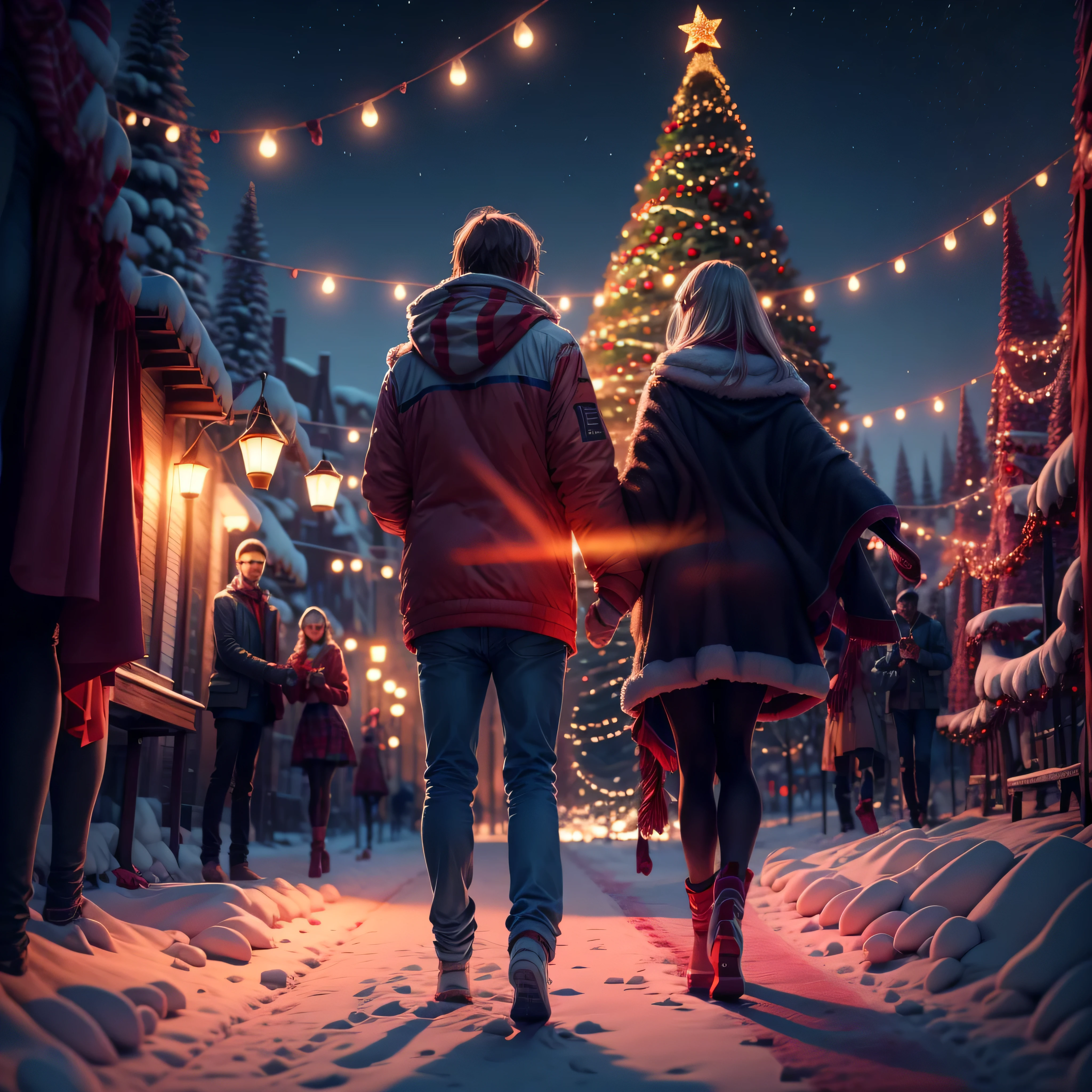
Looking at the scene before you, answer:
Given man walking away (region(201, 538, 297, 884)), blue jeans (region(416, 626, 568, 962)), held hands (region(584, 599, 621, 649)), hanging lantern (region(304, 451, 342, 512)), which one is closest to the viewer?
blue jeans (region(416, 626, 568, 962))

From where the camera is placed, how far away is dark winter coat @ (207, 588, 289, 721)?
7254mm

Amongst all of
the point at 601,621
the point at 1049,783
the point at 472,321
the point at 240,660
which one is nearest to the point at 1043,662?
the point at 1049,783

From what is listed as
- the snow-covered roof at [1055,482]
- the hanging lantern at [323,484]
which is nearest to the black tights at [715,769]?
the snow-covered roof at [1055,482]

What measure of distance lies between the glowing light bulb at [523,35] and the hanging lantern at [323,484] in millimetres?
4085

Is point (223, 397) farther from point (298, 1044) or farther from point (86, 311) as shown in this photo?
point (298, 1044)

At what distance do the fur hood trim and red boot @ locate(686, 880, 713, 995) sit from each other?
1.58 meters

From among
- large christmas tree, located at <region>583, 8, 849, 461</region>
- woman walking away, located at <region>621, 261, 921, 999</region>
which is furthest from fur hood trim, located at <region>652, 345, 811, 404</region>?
large christmas tree, located at <region>583, 8, 849, 461</region>

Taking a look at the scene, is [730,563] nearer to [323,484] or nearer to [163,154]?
[323,484]

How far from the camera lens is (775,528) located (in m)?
3.35

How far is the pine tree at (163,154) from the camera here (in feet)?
59.1

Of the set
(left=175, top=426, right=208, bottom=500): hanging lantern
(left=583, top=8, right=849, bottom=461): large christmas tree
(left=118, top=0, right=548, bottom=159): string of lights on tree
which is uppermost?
(left=583, top=8, right=849, bottom=461): large christmas tree

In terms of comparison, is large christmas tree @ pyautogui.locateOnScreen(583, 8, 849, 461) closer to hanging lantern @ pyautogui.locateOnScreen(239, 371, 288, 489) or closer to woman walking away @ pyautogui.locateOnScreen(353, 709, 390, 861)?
woman walking away @ pyautogui.locateOnScreen(353, 709, 390, 861)

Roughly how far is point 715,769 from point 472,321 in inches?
62.6

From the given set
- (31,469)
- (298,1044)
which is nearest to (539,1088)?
(298,1044)
